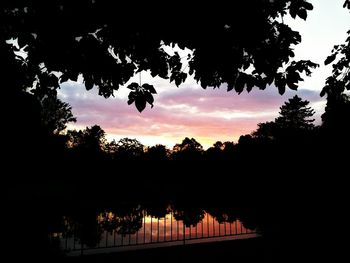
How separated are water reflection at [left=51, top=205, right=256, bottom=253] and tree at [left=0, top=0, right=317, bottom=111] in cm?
643

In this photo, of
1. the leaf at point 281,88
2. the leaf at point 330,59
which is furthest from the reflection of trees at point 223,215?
the leaf at point 281,88

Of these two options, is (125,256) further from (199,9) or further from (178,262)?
(199,9)

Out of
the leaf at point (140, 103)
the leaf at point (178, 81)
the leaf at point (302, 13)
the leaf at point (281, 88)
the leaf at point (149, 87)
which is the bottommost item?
the leaf at point (140, 103)

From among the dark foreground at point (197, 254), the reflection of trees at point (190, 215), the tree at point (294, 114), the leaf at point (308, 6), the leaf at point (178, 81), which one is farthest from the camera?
the tree at point (294, 114)

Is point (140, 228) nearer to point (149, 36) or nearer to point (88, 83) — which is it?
point (88, 83)

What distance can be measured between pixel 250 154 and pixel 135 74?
33213 mm

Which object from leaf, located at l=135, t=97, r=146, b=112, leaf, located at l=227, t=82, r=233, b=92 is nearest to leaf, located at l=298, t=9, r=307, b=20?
leaf, located at l=227, t=82, r=233, b=92

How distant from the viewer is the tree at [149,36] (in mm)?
2949

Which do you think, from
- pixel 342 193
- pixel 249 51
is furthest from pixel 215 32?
pixel 342 193

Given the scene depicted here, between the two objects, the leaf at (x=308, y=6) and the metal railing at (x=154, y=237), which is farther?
the metal railing at (x=154, y=237)

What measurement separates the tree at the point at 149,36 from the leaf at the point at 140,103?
0.7 inches

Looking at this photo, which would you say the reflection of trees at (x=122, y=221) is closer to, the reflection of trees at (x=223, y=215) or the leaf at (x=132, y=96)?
the reflection of trees at (x=223, y=215)

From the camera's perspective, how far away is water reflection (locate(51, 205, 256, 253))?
1004cm

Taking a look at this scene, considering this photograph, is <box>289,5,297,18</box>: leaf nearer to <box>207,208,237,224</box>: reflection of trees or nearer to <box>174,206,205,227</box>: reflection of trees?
<box>174,206,205,227</box>: reflection of trees
